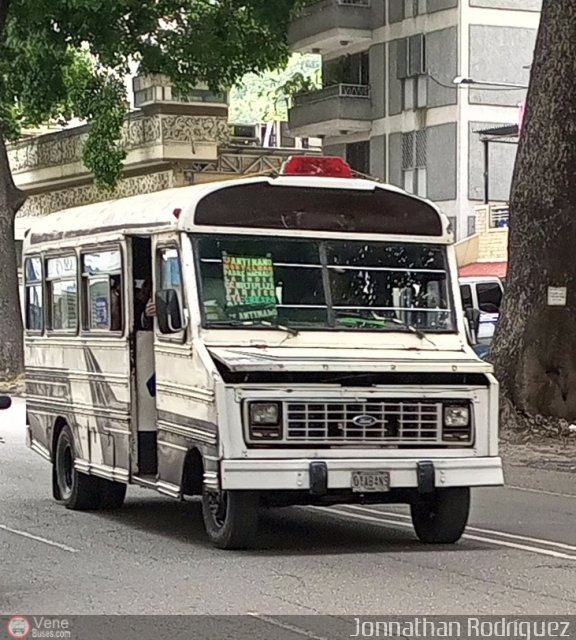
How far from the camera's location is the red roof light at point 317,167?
12539mm

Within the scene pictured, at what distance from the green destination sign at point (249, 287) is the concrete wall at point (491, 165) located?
2867 centimetres

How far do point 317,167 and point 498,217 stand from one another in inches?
1060

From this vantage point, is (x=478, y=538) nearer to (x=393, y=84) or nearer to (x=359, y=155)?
(x=393, y=84)

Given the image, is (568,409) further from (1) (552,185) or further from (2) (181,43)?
(2) (181,43)

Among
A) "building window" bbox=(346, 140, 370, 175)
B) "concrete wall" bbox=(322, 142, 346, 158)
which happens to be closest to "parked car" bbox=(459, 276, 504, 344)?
"building window" bbox=(346, 140, 370, 175)

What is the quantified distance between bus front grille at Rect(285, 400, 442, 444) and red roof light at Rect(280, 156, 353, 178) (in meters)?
2.31

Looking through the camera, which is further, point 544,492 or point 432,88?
point 432,88

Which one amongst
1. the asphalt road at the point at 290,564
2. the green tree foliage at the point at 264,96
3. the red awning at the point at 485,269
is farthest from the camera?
the green tree foliage at the point at 264,96

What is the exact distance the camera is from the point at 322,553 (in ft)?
37.2

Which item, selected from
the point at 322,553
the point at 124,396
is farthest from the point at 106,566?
the point at 124,396

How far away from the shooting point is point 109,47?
3203 cm

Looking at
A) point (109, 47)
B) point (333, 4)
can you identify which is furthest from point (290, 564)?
point (333, 4)

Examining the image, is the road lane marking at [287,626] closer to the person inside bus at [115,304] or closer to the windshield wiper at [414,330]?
the windshield wiper at [414,330]

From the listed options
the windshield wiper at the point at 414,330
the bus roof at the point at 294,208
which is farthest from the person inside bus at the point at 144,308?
the windshield wiper at the point at 414,330
